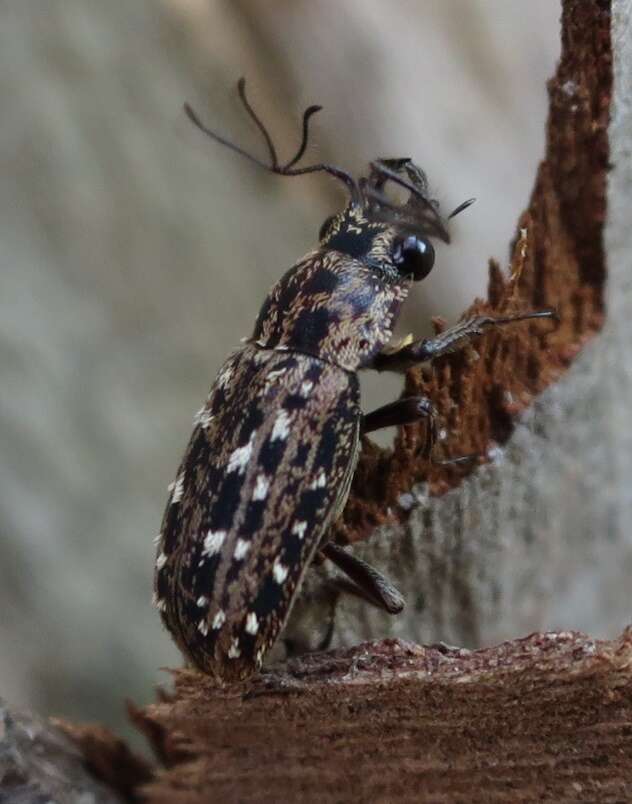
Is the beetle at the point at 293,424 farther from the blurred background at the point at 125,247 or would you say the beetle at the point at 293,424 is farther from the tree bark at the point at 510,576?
the blurred background at the point at 125,247

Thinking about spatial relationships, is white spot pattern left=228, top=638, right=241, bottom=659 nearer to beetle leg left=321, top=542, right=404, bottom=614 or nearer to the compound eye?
beetle leg left=321, top=542, right=404, bottom=614

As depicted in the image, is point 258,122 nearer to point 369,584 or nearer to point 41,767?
point 369,584

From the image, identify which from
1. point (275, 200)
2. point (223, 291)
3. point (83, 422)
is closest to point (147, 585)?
point (83, 422)

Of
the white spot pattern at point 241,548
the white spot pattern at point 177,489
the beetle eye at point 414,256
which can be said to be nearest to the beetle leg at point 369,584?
the white spot pattern at point 241,548

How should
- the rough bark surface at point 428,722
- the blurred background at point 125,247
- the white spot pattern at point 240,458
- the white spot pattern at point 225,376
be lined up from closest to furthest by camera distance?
the rough bark surface at point 428,722, the white spot pattern at point 240,458, the white spot pattern at point 225,376, the blurred background at point 125,247

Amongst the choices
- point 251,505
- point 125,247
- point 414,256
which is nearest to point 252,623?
point 251,505

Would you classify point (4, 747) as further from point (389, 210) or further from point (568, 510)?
point (389, 210)
